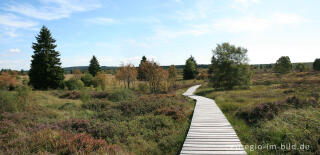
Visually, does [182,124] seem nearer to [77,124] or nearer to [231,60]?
[77,124]

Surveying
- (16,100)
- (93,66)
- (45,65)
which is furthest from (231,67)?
(93,66)

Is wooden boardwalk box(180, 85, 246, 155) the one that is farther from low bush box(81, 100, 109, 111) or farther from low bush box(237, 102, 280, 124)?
low bush box(81, 100, 109, 111)

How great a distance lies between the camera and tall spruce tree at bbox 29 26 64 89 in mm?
28203

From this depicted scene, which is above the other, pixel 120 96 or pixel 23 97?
pixel 23 97

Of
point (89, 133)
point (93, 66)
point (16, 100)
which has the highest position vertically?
point (93, 66)

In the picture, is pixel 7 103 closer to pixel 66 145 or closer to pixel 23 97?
pixel 23 97

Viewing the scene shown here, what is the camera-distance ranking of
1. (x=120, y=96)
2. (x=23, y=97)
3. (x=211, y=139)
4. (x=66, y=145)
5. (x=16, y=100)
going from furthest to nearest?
(x=120, y=96)
(x=23, y=97)
(x=16, y=100)
(x=211, y=139)
(x=66, y=145)

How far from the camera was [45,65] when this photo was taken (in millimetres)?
28391

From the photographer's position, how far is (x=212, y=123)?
7836 mm

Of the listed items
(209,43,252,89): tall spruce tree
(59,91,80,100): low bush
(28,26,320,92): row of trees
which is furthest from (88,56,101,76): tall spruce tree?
(209,43,252,89): tall spruce tree

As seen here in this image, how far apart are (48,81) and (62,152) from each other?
Result: 29095mm

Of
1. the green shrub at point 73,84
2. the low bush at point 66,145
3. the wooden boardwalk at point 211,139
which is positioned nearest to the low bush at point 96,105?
the low bush at point 66,145

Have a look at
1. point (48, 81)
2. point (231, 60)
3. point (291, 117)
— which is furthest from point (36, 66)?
point (291, 117)

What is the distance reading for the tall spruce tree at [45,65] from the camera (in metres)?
28.2
